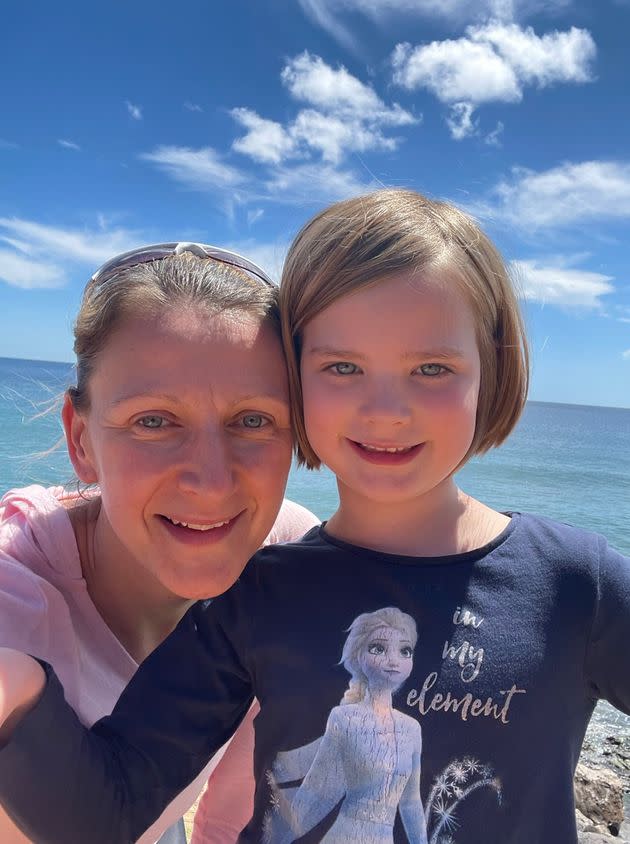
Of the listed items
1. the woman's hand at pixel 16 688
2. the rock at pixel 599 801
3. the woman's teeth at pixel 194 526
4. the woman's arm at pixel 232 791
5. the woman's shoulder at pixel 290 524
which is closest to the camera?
the woman's hand at pixel 16 688

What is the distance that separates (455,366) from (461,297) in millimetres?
209

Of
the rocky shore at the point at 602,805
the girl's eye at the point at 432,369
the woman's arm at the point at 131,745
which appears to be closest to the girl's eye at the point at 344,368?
the girl's eye at the point at 432,369

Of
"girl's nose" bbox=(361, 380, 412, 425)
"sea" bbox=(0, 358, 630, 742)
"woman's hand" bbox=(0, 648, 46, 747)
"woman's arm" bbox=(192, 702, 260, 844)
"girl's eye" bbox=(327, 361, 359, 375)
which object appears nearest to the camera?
"woman's hand" bbox=(0, 648, 46, 747)

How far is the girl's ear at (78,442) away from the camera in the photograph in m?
2.25

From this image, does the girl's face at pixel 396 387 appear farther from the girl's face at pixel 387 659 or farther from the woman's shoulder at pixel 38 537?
the woman's shoulder at pixel 38 537

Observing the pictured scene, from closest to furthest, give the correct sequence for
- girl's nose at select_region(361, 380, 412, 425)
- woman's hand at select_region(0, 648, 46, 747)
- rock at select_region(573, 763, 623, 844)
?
woman's hand at select_region(0, 648, 46, 747) < girl's nose at select_region(361, 380, 412, 425) < rock at select_region(573, 763, 623, 844)

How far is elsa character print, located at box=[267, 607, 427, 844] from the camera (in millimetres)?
1663

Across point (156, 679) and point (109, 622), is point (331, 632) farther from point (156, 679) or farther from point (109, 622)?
point (109, 622)

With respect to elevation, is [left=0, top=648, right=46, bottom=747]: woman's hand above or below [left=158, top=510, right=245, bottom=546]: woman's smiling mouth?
below

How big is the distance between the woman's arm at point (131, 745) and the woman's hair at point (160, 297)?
2.80ft

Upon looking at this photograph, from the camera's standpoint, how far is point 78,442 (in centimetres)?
230

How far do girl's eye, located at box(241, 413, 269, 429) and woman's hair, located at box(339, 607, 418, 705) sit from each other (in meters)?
0.62

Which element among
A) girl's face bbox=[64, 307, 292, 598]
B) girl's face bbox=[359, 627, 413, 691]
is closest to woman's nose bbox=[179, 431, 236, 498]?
girl's face bbox=[64, 307, 292, 598]

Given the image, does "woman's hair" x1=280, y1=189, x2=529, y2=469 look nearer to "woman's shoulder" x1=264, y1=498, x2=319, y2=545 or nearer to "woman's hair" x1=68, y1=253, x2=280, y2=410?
"woman's hair" x1=68, y1=253, x2=280, y2=410
